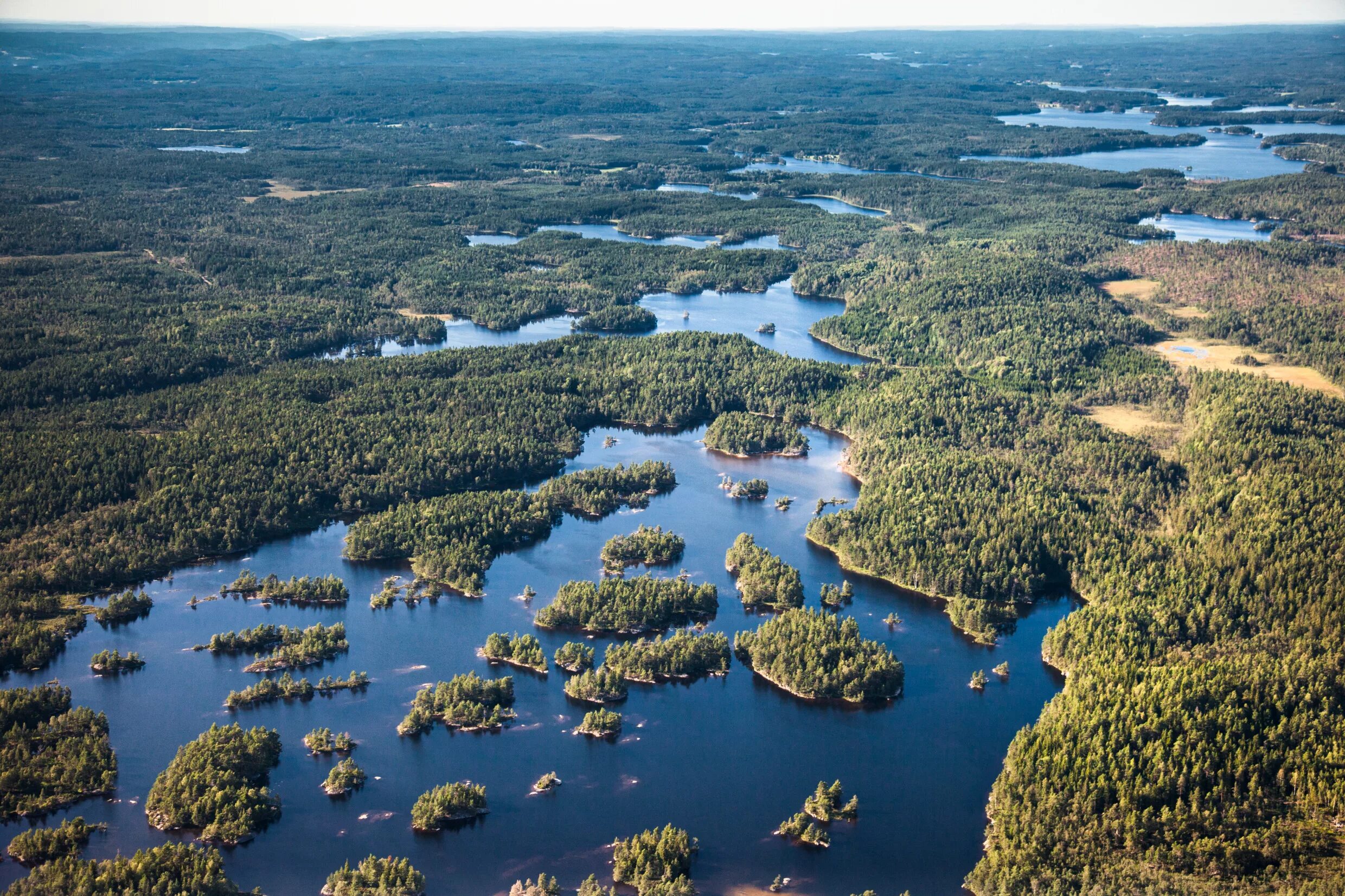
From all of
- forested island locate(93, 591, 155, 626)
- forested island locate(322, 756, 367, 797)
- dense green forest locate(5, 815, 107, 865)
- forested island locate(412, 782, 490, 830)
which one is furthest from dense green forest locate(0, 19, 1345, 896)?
forested island locate(412, 782, 490, 830)

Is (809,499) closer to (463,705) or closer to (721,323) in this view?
(463,705)

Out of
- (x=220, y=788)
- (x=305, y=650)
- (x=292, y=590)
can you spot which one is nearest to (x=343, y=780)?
(x=220, y=788)

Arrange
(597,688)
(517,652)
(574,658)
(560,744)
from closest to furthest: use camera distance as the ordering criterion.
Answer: (560,744)
(597,688)
(574,658)
(517,652)

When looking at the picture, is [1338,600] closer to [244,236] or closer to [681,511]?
[681,511]

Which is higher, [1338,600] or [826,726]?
[1338,600]

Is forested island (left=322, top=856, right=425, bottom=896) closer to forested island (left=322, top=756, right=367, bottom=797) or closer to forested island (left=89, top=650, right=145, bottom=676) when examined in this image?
forested island (left=322, top=756, right=367, bottom=797)

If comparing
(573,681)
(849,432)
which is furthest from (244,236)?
(573,681)
